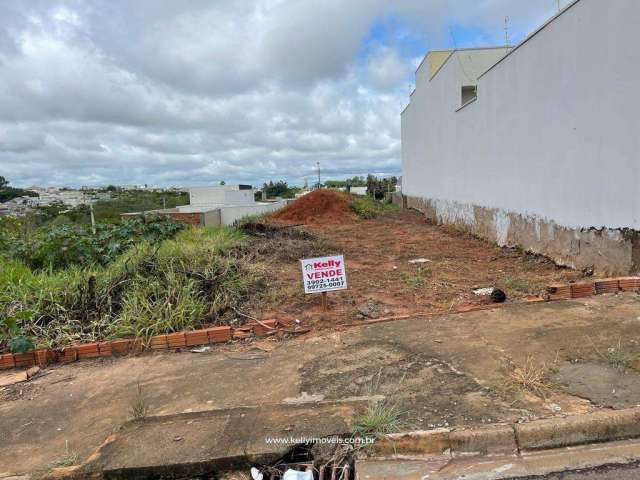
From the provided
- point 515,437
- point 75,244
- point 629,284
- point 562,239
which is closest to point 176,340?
point 515,437

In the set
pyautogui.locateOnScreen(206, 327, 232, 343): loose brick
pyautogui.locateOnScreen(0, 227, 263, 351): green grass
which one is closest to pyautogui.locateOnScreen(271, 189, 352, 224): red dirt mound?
pyautogui.locateOnScreen(0, 227, 263, 351): green grass

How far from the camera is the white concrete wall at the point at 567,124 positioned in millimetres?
5172

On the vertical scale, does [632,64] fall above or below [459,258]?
above

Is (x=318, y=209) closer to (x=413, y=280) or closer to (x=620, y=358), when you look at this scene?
(x=413, y=280)

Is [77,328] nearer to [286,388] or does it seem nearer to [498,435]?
[286,388]

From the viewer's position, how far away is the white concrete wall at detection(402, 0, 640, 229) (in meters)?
5.17

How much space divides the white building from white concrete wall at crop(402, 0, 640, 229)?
0.02 m

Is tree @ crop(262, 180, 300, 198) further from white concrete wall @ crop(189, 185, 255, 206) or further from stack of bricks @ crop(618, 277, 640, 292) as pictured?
stack of bricks @ crop(618, 277, 640, 292)

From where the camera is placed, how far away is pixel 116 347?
465cm

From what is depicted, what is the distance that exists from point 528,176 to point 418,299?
12.6 ft

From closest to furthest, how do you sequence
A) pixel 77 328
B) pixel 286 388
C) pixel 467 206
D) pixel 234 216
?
pixel 286 388 → pixel 77 328 → pixel 467 206 → pixel 234 216

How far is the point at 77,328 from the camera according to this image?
16.3 ft

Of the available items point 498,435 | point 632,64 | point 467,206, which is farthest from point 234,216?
point 498,435

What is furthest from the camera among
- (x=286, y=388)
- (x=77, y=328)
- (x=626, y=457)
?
(x=77, y=328)
